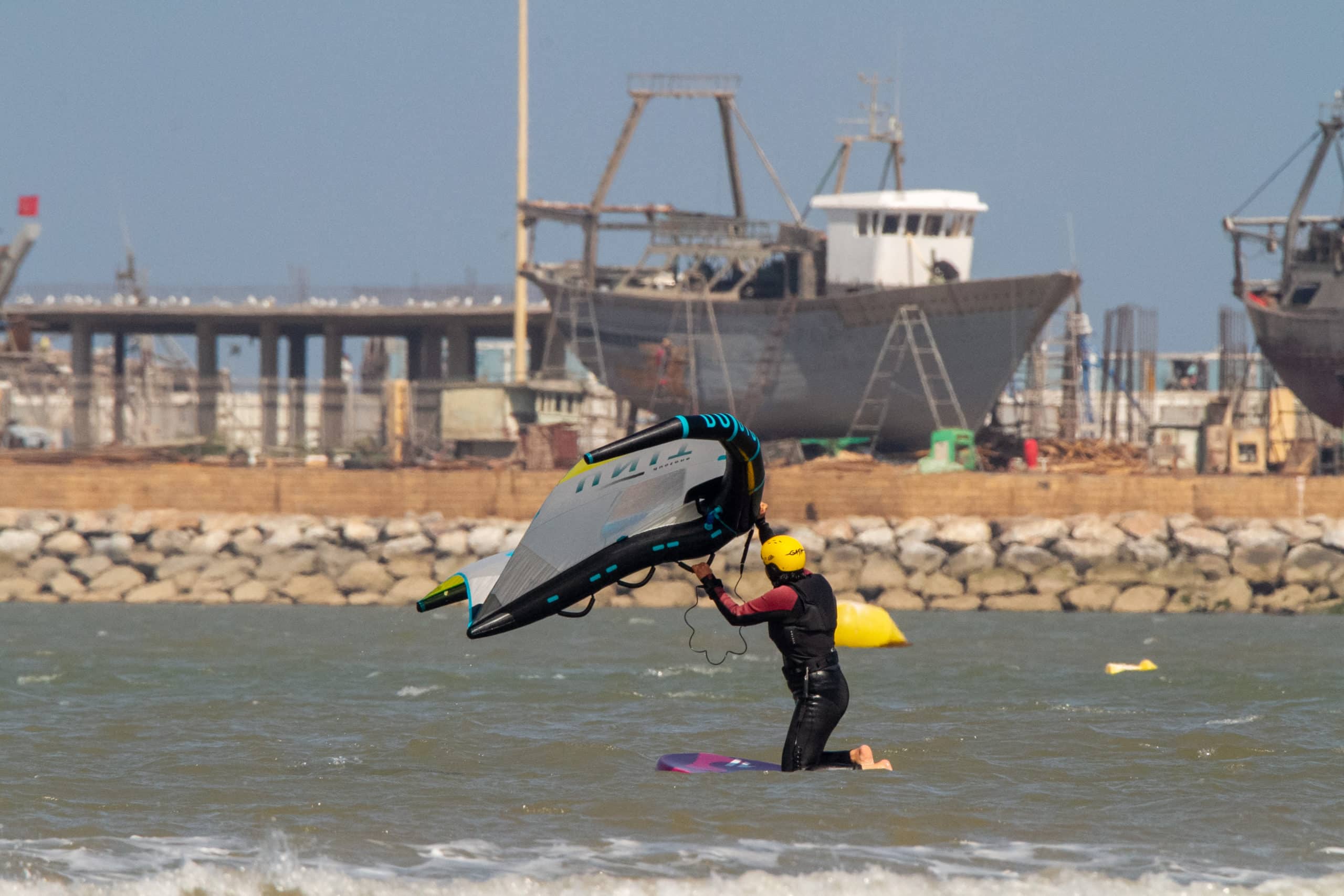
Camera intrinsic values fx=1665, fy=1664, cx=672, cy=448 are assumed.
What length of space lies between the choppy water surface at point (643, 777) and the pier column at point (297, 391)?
32002 millimetres

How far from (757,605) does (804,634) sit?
511mm

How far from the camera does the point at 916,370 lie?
3969 cm

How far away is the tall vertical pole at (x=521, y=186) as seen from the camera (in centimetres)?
5094

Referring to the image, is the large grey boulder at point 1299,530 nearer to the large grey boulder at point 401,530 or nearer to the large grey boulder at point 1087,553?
the large grey boulder at point 1087,553

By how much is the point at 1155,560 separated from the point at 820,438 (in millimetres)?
13097

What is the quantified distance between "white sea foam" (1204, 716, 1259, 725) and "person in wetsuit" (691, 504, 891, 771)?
17.9 ft

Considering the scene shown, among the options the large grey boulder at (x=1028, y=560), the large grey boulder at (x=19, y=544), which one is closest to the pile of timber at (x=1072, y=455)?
the large grey boulder at (x=1028, y=560)

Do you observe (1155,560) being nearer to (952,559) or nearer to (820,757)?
(952,559)

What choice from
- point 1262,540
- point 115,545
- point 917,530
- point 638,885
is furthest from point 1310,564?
point 638,885

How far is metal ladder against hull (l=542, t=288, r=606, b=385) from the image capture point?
45750mm

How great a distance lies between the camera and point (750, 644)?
81.4ft

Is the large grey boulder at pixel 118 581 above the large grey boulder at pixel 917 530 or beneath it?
beneath

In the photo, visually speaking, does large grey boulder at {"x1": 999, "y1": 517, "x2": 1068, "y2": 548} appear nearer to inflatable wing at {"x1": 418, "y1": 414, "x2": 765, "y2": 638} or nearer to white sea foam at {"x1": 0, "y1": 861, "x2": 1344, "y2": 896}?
inflatable wing at {"x1": 418, "y1": 414, "x2": 765, "y2": 638}

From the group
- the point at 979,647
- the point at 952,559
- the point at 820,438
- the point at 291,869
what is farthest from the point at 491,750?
the point at 820,438
